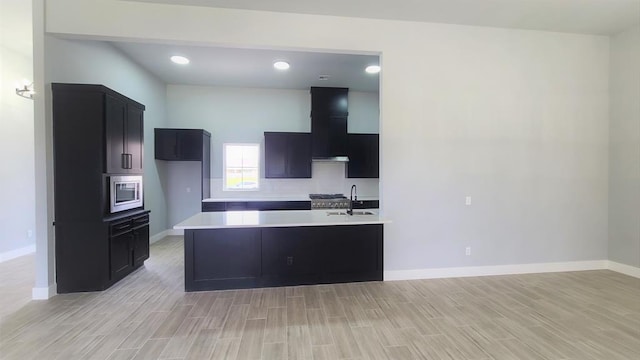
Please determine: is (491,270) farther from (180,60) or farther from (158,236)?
(158,236)

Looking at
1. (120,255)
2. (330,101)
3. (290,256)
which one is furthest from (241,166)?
(290,256)

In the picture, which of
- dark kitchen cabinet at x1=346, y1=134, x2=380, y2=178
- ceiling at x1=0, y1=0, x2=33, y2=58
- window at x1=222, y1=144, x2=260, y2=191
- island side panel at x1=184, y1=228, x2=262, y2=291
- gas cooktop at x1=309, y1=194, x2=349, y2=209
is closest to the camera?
island side panel at x1=184, y1=228, x2=262, y2=291

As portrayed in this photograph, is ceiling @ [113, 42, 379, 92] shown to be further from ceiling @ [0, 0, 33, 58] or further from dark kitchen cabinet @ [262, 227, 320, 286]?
dark kitchen cabinet @ [262, 227, 320, 286]

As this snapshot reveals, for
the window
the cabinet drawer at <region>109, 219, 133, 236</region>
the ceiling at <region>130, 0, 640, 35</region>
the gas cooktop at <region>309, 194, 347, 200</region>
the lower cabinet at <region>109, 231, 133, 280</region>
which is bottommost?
the lower cabinet at <region>109, 231, 133, 280</region>

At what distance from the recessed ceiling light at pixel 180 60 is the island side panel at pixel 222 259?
9.22 ft

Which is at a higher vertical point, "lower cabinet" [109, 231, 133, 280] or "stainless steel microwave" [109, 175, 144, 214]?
"stainless steel microwave" [109, 175, 144, 214]

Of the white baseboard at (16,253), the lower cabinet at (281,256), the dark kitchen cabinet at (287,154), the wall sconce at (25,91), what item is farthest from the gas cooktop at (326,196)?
the wall sconce at (25,91)

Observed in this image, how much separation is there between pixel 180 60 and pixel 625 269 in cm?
719

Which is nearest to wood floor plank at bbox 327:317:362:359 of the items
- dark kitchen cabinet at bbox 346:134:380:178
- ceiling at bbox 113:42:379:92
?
ceiling at bbox 113:42:379:92

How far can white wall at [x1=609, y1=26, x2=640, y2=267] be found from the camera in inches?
150

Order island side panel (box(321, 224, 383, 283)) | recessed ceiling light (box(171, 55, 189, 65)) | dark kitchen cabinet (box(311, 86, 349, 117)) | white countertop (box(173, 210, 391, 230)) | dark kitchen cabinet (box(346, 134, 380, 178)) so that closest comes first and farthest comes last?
white countertop (box(173, 210, 391, 230))
island side panel (box(321, 224, 383, 283))
recessed ceiling light (box(171, 55, 189, 65))
dark kitchen cabinet (box(311, 86, 349, 117))
dark kitchen cabinet (box(346, 134, 380, 178))

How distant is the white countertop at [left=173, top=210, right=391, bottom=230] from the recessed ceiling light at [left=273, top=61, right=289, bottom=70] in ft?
7.96

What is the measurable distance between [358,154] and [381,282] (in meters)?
3.02

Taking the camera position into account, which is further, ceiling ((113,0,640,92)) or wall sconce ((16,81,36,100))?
wall sconce ((16,81,36,100))
